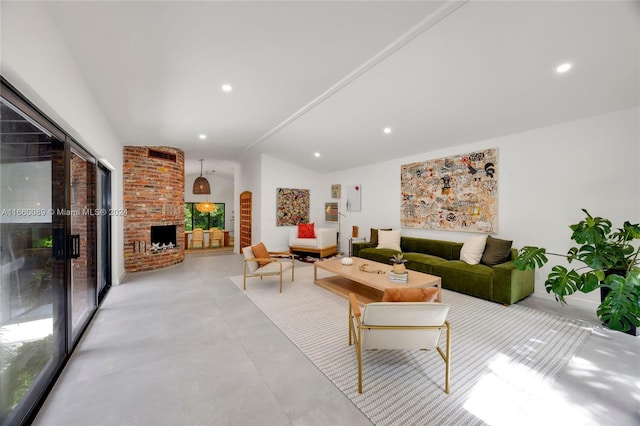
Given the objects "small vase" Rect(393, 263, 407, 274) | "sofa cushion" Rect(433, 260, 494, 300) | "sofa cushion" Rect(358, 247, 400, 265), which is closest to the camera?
"small vase" Rect(393, 263, 407, 274)

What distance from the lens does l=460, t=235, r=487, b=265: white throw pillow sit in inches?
166

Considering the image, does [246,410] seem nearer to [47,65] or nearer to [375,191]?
[47,65]

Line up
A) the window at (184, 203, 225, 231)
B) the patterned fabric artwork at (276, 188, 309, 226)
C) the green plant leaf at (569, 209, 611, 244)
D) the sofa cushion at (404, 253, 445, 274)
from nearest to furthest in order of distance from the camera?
1. the green plant leaf at (569, 209, 611, 244)
2. the sofa cushion at (404, 253, 445, 274)
3. the patterned fabric artwork at (276, 188, 309, 226)
4. the window at (184, 203, 225, 231)

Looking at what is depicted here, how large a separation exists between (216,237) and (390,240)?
7012 millimetres

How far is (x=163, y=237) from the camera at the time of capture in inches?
238

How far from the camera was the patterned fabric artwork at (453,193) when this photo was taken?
4473 millimetres

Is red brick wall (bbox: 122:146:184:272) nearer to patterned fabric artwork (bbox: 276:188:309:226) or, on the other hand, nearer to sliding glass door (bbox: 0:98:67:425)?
patterned fabric artwork (bbox: 276:188:309:226)

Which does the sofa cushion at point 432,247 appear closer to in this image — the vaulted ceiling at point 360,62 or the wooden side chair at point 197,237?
the vaulted ceiling at point 360,62

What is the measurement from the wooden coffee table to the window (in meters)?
8.34

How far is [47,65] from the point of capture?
176cm

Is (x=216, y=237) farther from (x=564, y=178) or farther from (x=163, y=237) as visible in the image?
(x=564, y=178)

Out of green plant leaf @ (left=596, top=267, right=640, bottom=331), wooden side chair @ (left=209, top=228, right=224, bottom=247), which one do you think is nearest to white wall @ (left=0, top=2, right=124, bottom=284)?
green plant leaf @ (left=596, top=267, right=640, bottom=331)

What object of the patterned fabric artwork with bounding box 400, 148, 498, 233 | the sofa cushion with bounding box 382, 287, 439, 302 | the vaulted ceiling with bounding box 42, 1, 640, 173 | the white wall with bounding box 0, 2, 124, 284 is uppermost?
the vaulted ceiling with bounding box 42, 1, 640, 173

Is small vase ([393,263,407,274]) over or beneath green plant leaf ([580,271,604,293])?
beneath
